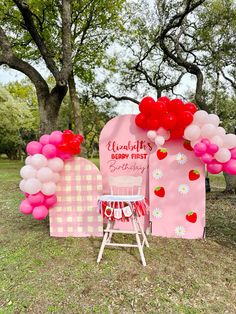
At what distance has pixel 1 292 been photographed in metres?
2.76

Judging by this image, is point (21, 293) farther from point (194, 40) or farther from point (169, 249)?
point (194, 40)

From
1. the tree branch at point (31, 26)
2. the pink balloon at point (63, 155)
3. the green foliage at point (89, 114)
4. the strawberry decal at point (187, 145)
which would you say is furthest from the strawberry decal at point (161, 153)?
the green foliage at point (89, 114)

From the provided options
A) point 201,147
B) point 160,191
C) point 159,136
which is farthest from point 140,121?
point 160,191

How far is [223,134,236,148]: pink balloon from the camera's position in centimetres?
362

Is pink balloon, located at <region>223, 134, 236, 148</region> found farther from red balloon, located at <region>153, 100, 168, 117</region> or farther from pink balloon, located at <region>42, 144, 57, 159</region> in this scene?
pink balloon, located at <region>42, 144, 57, 159</region>

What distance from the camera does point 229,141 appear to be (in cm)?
364

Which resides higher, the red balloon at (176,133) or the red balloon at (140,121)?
the red balloon at (140,121)

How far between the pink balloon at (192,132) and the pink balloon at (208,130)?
69 mm

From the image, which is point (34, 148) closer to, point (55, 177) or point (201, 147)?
point (55, 177)

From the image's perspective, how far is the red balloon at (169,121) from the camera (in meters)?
3.84

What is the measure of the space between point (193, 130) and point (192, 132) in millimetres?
30

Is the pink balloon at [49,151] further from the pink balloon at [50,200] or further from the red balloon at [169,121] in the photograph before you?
the red balloon at [169,121]

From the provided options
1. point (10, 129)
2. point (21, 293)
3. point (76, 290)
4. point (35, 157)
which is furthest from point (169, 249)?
point (10, 129)

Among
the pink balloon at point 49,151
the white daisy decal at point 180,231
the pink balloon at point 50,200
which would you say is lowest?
the white daisy decal at point 180,231
